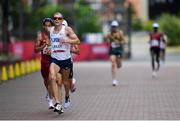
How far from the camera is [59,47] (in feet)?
43.0

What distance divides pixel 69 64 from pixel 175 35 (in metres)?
52.2

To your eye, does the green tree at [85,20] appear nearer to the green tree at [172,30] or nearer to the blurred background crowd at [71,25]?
the blurred background crowd at [71,25]

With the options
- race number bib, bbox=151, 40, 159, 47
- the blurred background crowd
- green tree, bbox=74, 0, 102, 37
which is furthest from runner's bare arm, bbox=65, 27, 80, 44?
green tree, bbox=74, 0, 102, 37

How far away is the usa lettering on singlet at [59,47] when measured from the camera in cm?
1305

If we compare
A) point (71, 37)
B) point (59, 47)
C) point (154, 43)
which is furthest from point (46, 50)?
point (154, 43)

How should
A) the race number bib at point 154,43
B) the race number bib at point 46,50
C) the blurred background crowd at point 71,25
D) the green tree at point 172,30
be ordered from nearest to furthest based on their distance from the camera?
the race number bib at point 46,50
the race number bib at point 154,43
the blurred background crowd at point 71,25
the green tree at point 172,30

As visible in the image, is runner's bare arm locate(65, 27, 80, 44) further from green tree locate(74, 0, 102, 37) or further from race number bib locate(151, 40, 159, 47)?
green tree locate(74, 0, 102, 37)

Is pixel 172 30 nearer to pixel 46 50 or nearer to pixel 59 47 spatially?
pixel 46 50

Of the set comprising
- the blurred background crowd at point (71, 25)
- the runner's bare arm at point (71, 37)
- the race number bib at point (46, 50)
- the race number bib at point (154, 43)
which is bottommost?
the blurred background crowd at point (71, 25)

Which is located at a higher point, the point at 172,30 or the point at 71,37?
the point at 71,37

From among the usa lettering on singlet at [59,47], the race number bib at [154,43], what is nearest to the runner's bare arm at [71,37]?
the usa lettering on singlet at [59,47]

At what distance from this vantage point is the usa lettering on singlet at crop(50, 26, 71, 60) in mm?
13047

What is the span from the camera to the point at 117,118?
12.5m

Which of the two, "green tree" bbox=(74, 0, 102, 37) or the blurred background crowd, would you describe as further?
"green tree" bbox=(74, 0, 102, 37)
